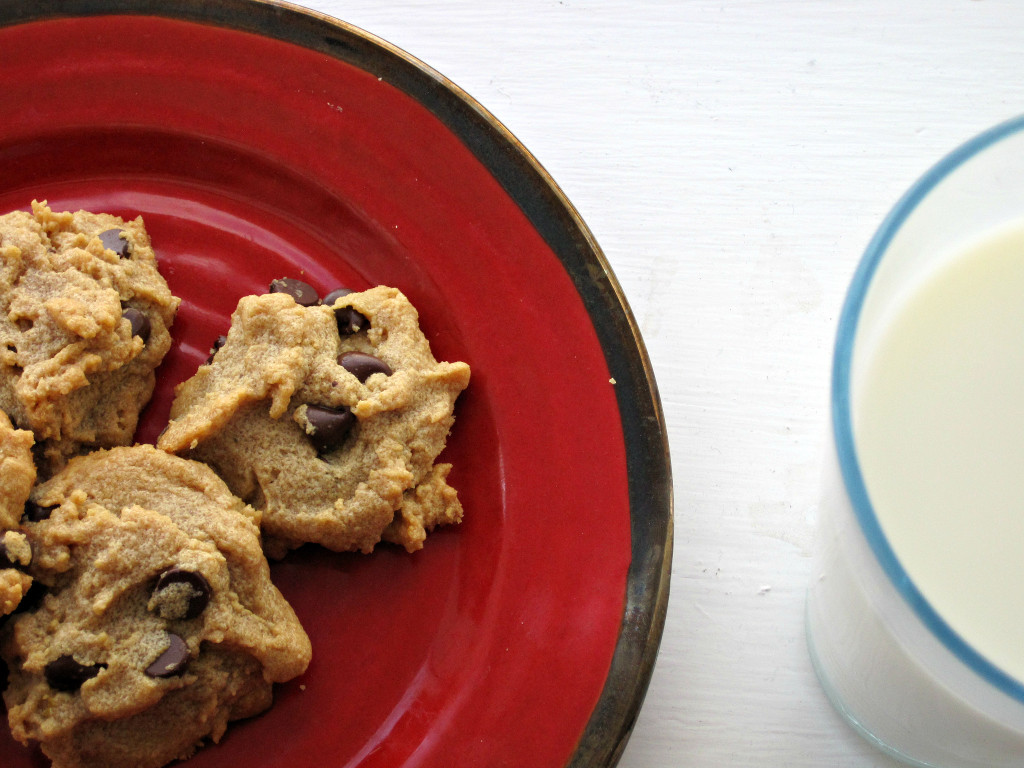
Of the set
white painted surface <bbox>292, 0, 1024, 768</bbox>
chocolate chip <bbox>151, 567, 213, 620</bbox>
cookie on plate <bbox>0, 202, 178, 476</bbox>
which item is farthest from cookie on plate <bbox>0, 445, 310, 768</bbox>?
white painted surface <bbox>292, 0, 1024, 768</bbox>

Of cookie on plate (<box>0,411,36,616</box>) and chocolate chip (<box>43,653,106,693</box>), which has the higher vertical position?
cookie on plate (<box>0,411,36,616</box>)

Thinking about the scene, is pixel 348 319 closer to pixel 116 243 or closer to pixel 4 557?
pixel 116 243

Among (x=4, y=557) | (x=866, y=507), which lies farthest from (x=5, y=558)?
(x=866, y=507)

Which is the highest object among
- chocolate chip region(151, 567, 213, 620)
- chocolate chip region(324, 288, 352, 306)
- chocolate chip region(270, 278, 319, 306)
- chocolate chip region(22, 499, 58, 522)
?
chocolate chip region(324, 288, 352, 306)

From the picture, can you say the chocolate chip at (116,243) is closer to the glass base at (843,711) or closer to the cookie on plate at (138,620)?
the cookie on plate at (138,620)

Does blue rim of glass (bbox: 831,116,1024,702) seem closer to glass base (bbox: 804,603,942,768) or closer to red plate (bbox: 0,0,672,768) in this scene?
red plate (bbox: 0,0,672,768)

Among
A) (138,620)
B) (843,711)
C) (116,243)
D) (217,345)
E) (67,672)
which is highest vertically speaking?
(116,243)
